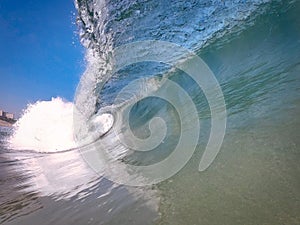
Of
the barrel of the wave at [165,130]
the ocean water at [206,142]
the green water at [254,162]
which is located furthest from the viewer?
the barrel of the wave at [165,130]

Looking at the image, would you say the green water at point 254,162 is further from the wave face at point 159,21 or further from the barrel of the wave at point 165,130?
the wave face at point 159,21

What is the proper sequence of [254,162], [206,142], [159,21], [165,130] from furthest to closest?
[159,21], [165,130], [206,142], [254,162]

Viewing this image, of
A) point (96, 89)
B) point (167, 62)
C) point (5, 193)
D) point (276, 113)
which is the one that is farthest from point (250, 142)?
point (96, 89)

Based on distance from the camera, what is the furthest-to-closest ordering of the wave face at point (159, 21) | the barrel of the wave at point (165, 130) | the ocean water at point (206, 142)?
the wave face at point (159, 21)
the barrel of the wave at point (165, 130)
the ocean water at point (206, 142)

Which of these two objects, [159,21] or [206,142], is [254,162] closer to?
[206,142]

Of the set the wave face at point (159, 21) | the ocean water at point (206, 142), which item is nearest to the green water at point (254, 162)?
the ocean water at point (206, 142)

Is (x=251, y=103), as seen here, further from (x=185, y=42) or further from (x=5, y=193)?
(x=185, y=42)

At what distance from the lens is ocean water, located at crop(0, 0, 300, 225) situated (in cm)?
199

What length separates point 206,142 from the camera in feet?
10.5

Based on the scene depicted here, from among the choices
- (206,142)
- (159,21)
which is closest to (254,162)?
(206,142)

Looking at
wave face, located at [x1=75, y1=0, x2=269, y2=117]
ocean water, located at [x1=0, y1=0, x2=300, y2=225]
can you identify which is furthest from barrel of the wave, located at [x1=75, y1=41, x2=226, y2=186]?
wave face, located at [x1=75, y1=0, x2=269, y2=117]

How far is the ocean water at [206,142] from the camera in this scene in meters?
1.99

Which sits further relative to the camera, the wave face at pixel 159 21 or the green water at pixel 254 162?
the wave face at pixel 159 21

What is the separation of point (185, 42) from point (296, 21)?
4.13m
